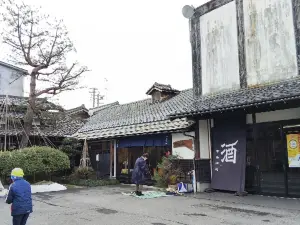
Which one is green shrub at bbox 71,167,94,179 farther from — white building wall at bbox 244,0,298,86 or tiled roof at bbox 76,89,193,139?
white building wall at bbox 244,0,298,86

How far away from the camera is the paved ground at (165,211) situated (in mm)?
8539

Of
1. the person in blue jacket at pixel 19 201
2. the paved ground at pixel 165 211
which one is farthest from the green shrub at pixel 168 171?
the person in blue jacket at pixel 19 201

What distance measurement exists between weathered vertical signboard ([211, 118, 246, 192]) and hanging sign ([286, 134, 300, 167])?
66.6 inches

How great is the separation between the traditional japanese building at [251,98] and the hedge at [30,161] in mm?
7659

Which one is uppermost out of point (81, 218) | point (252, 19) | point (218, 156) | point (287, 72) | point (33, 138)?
point (252, 19)

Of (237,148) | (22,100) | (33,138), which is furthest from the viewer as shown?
(22,100)

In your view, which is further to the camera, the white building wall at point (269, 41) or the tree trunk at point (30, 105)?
the tree trunk at point (30, 105)

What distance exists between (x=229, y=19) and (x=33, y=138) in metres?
16.0

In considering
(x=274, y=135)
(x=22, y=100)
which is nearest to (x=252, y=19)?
(x=274, y=135)

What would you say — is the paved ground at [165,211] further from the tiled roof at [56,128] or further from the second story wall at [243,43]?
the tiled roof at [56,128]

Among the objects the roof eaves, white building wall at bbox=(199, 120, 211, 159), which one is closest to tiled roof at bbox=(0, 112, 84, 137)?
the roof eaves

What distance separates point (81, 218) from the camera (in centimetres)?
905

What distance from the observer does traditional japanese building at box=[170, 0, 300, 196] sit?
38.4 feet

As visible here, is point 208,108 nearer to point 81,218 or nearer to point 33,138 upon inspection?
point 81,218
